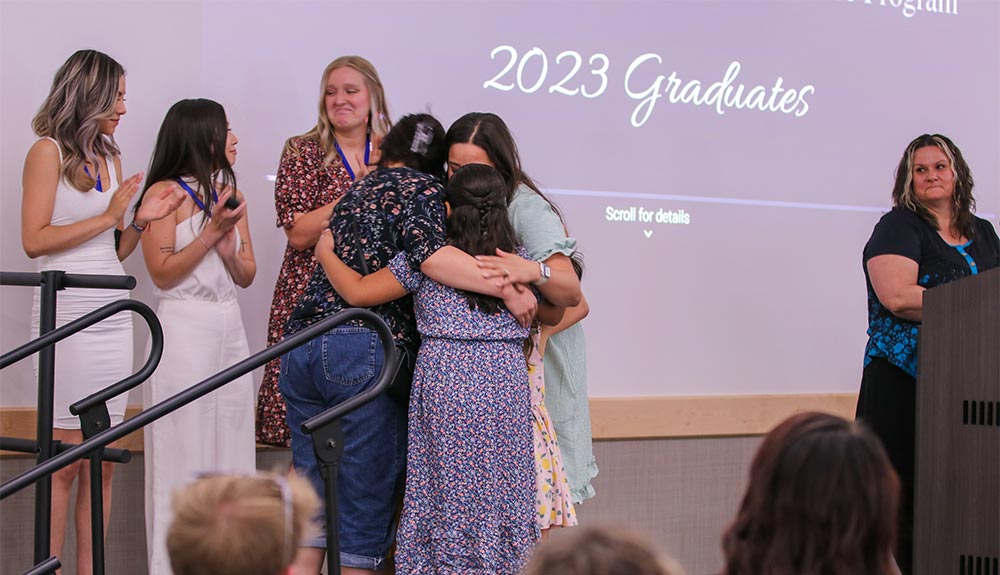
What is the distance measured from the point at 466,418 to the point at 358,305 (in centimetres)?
38

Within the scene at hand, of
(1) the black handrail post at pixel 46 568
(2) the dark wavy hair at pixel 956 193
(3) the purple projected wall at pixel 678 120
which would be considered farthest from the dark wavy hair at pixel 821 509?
(3) the purple projected wall at pixel 678 120

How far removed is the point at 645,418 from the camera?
14.2 ft

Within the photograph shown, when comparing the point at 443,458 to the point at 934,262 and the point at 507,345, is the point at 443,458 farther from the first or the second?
the point at 934,262

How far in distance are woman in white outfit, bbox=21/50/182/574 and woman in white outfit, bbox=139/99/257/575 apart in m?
0.10

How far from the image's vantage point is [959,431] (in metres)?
2.69

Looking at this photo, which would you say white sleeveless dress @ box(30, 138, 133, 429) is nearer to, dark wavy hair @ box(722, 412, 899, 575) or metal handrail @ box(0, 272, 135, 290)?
metal handrail @ box(0, 272, 135, 290)

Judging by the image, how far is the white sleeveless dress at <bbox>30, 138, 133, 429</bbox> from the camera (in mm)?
3096

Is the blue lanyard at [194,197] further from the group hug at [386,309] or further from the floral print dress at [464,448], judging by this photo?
the floral print dress at [464,448]

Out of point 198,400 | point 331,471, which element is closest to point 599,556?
point 331,471

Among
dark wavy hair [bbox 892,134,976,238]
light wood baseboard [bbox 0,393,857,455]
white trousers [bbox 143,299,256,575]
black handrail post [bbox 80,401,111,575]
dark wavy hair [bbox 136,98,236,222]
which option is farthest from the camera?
light wood baseboard [bbox 0,393,857,455]

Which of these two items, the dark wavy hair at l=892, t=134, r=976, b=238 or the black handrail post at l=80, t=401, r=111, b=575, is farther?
the dark wavy hair at l=892, t=134, r=976, b=238

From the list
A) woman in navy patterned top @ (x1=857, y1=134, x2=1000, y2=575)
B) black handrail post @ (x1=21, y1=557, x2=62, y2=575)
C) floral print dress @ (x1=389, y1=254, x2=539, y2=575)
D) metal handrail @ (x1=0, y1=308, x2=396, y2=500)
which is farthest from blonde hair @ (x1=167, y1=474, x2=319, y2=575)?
woman in navy patterned top @ (x1=857, y1=134, x2=1000, y2=575)

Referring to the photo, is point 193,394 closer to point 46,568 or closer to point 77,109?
point 46,568

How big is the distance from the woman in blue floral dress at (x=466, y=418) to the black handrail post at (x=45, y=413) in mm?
674
